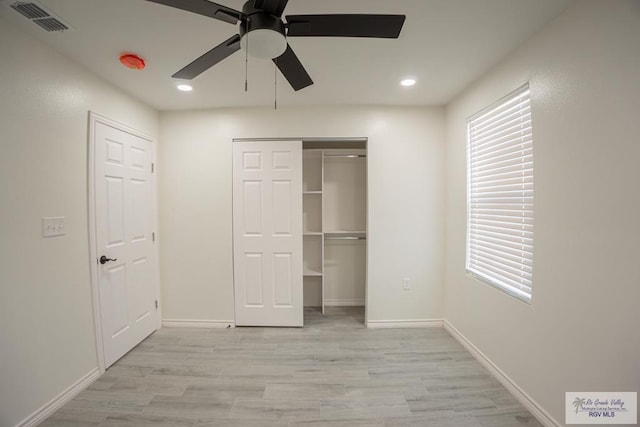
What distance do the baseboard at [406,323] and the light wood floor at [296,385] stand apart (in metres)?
0.14

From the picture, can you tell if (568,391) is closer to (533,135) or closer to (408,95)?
(533,135)

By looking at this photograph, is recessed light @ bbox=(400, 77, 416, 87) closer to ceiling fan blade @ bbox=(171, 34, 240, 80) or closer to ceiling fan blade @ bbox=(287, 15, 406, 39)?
ceiling fan blade @ bbox=(287, 15, 406, 39)

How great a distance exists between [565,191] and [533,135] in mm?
449

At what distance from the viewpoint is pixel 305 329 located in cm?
285

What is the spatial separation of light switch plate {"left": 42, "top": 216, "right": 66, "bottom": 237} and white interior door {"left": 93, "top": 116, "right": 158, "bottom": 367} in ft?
0.88

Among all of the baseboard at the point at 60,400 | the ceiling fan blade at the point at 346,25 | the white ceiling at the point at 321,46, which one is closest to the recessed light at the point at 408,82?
the white ceiling at the point at 321,46

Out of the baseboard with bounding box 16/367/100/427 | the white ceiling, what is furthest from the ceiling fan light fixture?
the baseboard with bounding box 16/367/100/427

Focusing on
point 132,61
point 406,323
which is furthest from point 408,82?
point 406,323

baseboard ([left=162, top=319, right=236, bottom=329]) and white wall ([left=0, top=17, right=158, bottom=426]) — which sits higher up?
white wall ([left=0, top=17, right=158, bottom=426])

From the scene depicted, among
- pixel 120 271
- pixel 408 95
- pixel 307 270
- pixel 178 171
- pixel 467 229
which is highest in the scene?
pixel 408 95

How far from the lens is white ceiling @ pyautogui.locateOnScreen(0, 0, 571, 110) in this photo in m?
1.41

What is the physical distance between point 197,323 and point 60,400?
1.21 metres

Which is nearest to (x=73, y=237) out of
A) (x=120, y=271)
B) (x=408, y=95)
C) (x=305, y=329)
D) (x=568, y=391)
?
(x=120, y=271)

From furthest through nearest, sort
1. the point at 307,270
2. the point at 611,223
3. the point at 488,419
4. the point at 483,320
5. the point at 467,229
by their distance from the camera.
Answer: the point at 307,270, the point at 467,229, the point at 483,320, the point at 488,419, the point at 611,223
